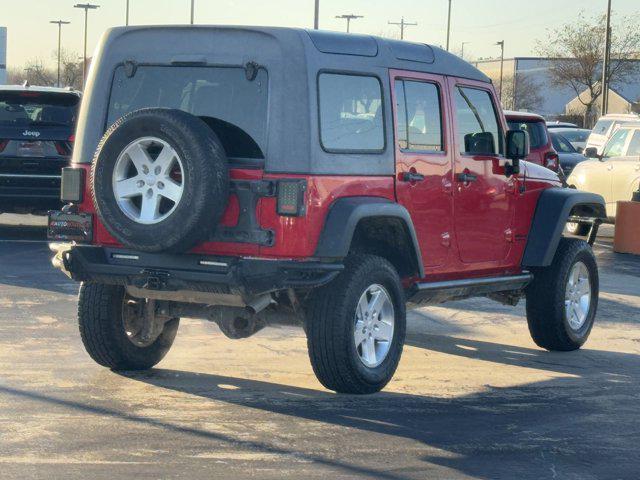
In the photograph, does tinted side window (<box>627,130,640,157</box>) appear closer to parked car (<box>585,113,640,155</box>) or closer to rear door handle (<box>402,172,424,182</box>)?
parked car (<box>585,113,640,155</box>)

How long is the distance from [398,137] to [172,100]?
1.38m

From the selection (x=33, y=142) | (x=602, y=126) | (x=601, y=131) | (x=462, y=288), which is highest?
(x=602, y=126)

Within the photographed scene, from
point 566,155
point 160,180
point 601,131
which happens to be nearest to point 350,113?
point 160,180

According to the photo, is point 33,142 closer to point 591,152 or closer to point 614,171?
point 591,152

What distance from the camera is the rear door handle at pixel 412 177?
8.30 metres

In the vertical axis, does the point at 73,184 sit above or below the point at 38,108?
below

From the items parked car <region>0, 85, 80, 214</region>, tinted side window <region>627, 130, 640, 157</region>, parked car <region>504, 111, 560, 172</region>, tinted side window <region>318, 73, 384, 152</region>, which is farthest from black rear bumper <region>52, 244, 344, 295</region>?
tinted side window <region>627, 130, 640, 157</region>

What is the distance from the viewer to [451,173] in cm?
885

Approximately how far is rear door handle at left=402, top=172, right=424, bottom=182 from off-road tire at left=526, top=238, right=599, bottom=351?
1.88 m

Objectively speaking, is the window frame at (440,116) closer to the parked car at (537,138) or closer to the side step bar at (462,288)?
the side step bar at (462,288)

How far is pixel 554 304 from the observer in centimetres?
981

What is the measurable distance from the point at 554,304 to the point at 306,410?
2.95m

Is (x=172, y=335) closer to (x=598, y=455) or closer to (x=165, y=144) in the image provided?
(x=165, y=144)

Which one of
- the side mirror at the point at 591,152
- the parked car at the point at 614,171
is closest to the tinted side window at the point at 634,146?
the parked car at the point at 614,171
